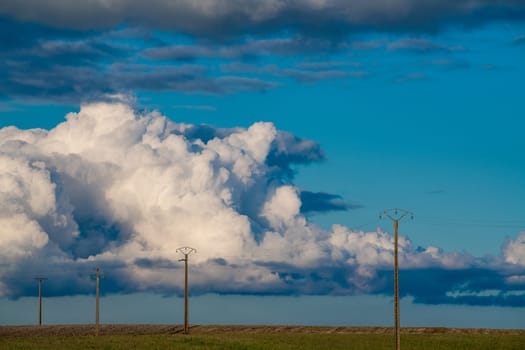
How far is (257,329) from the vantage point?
142 m

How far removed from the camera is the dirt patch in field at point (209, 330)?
13506 centimetres

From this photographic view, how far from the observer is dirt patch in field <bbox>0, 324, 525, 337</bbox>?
135062 millimetres

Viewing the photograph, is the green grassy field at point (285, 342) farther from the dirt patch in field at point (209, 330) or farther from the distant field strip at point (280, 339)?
the dirt patch in field at point (209, 330)

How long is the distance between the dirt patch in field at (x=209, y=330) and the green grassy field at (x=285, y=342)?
11074 mm

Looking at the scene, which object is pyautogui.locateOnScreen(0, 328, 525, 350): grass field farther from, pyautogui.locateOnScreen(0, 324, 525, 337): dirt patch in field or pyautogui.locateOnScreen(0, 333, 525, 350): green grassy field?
pyautogui.locateOnScreen(0, 324, 525, 337): dirt patch in field

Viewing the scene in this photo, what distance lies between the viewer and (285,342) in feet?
368

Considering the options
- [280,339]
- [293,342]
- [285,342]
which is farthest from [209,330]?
[293,342]

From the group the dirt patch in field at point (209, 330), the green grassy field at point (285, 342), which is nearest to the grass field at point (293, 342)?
the green grassy field at point (285, 342)

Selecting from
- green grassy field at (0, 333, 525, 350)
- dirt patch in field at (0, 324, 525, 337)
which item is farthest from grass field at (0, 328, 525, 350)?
dirt patch in field at (0, 324, 525, 337)

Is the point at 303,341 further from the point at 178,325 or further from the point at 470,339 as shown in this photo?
the point at 178,325

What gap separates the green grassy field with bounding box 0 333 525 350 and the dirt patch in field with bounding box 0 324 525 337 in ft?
36.3

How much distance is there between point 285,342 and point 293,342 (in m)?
1.06

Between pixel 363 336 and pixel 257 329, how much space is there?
23821 millimetres

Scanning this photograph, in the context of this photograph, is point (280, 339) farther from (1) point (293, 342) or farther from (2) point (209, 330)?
(2) point (209, 330)
